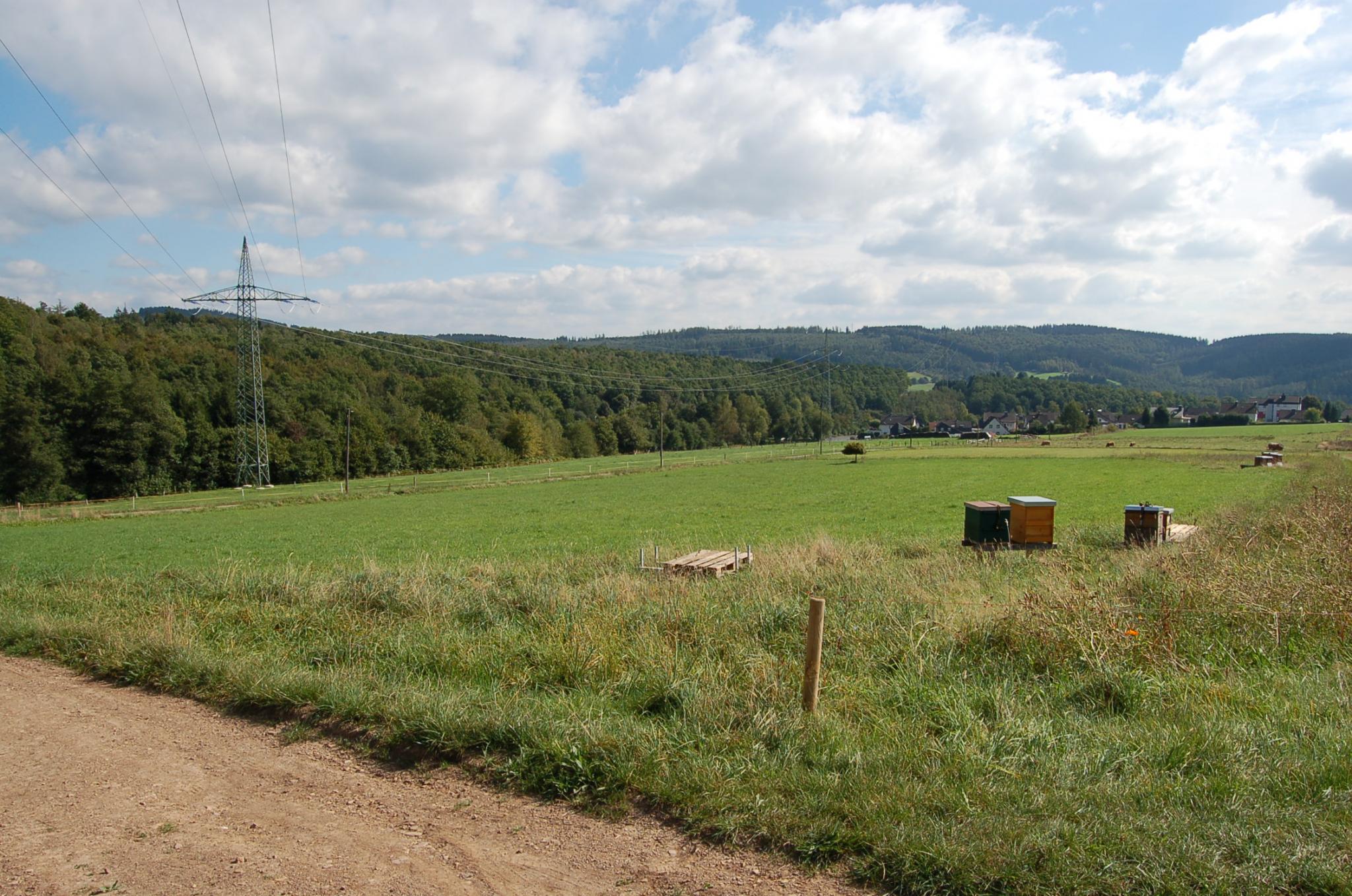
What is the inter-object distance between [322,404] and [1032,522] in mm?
91840

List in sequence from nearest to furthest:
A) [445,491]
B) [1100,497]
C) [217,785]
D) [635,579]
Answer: [217,785], [635,579], [1100,497], [445,491]

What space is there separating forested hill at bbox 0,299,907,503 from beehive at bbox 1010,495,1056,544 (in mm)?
70510

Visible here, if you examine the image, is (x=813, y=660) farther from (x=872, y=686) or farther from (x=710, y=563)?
(x=710, y=563)

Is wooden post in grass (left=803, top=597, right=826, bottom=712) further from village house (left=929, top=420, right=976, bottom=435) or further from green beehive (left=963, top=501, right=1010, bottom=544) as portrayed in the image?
village house (left=929, top=420, right=976, bottom=435)

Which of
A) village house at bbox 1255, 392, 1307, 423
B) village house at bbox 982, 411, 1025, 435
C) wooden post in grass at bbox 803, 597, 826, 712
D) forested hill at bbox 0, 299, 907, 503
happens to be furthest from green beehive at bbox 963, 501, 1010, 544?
village house at bbox 982, 411, 1025, 435

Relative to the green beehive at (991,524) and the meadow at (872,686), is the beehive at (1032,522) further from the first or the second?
the meadow at (872,686)

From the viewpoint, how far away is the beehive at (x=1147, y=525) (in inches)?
650

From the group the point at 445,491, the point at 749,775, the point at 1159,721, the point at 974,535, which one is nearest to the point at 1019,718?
the point at 1159,721

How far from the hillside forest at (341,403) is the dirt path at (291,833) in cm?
7007

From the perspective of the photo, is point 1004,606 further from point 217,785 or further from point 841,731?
point 217,785

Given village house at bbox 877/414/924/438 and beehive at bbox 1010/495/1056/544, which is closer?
beehive at bbox 1010/495/1056/544

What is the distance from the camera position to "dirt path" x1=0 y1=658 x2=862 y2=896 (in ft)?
13.5

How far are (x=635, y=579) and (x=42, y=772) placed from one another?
7.35 metres

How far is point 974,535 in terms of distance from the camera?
55.3 feet
